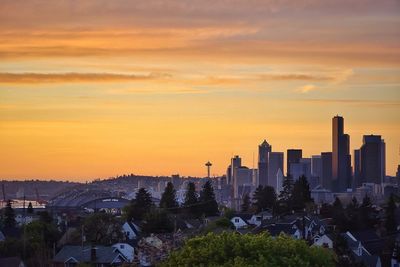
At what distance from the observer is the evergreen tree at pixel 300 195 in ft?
345

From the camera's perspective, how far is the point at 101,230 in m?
83.5

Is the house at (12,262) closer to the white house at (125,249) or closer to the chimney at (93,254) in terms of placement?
the chimney at (93,254)

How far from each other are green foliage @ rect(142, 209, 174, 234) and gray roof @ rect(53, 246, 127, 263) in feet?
45.8

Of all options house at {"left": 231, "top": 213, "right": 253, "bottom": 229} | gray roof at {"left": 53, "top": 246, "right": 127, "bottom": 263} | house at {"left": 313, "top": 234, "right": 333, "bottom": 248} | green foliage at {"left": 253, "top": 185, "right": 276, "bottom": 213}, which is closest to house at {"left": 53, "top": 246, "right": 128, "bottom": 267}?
gray roof at {"left": 53, "top": 246, "right": 127, "bottom": 263}

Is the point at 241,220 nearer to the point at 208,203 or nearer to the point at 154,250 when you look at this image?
the point at 208,203

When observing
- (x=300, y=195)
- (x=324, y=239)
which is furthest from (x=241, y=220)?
(x=324, y=239)

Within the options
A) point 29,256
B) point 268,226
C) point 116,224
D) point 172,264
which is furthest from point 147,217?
point 172,264

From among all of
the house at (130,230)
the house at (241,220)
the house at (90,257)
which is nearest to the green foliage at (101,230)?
the house at (130,230)

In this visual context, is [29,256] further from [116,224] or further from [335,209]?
[335,209]

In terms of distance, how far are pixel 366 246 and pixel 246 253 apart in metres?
41.2

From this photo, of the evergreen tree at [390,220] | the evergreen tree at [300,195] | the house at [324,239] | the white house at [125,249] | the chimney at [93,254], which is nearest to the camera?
the chimney at [93,254]

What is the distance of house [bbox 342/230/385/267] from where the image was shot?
75.9m

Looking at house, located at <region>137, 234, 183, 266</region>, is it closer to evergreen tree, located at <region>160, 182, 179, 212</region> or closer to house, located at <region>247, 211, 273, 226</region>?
house, located at <region>247, 211, 273, 226</region>

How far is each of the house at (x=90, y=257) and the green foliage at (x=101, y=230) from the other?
8310 mm
